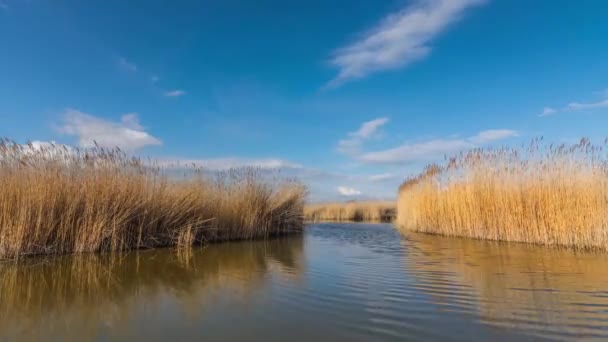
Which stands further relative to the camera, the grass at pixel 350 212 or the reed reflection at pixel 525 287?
the grass at pixel 350 212

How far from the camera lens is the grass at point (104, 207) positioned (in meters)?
6.46

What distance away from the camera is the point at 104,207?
7.36 metres

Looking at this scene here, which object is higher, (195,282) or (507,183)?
(507,183)

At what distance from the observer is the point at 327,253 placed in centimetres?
735

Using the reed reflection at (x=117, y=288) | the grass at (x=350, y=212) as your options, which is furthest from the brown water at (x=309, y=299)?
the grass at (x=350, y=212)

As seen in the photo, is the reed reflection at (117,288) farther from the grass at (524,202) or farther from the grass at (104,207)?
the grass at (524,202)

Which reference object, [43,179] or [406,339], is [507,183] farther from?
[43,179]

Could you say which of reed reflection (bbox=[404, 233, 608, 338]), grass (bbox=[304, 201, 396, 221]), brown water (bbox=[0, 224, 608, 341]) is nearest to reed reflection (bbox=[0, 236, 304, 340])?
brown water (bbox=[0, 224, 608, 341])

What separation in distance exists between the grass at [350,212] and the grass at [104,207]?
15.4 meters

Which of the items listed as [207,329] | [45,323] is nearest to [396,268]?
[207,329]

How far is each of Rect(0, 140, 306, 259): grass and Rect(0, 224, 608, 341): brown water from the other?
2.88ft

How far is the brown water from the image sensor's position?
277cm

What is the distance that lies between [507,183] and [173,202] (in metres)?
8.73

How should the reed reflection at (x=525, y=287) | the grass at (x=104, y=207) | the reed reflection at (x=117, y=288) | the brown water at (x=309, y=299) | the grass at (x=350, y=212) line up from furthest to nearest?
the grass at (x=350, y=212) → the grass at (x=104, y=207) → the reed reflection at (x=117, y=288) → the reed reflection at (x=525, y=287) → the brown water at (x=309, y=299)
